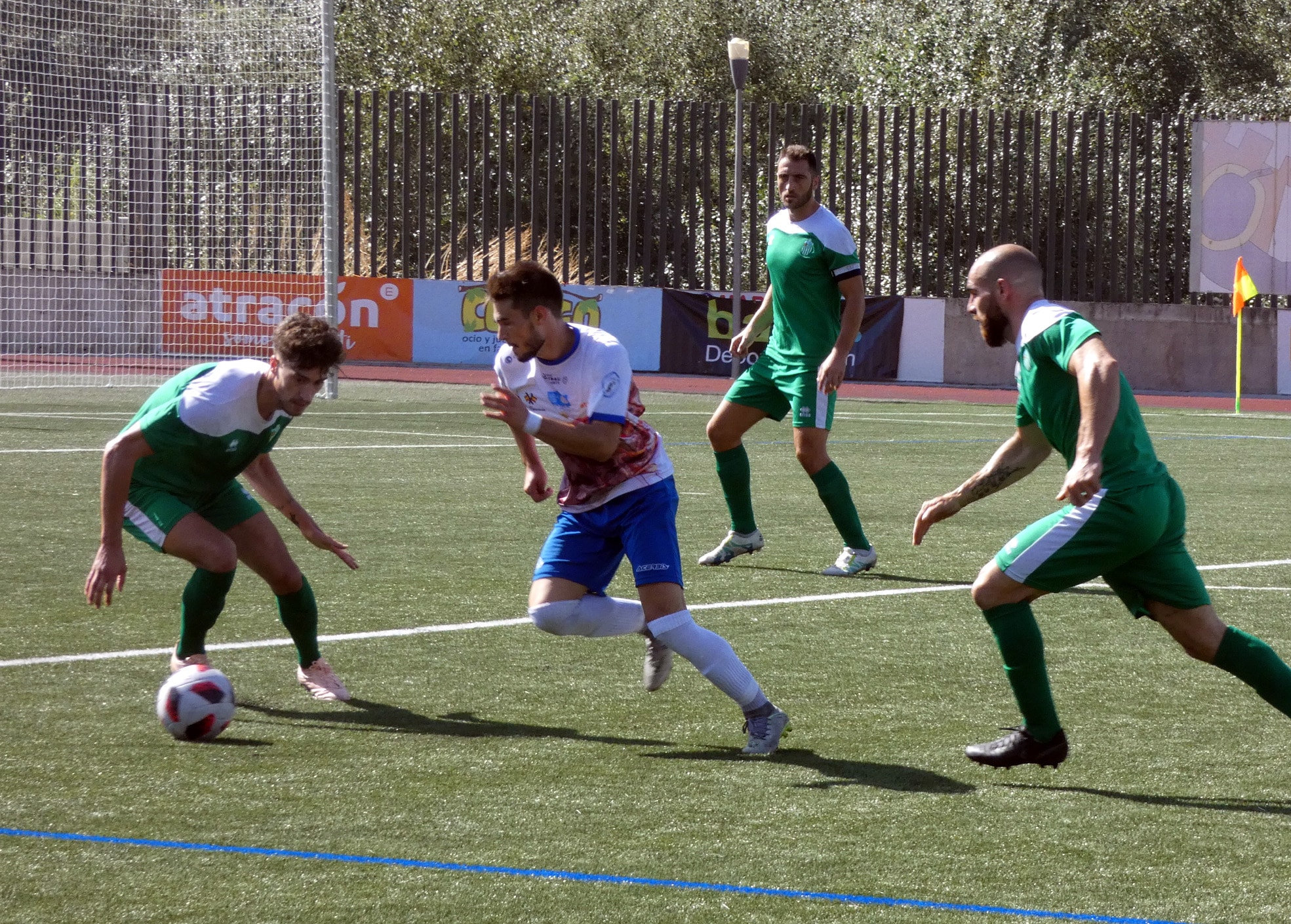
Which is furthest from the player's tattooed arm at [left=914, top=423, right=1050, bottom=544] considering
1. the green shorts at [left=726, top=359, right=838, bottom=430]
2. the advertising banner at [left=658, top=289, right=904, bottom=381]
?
the advertising banner at [left=658, top=289, right=904, bottom=381]

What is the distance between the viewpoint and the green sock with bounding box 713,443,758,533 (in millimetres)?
8570

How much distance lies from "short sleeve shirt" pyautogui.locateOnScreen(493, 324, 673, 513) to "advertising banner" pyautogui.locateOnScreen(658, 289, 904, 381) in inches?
813

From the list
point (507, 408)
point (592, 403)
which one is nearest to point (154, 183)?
point (592, 403)

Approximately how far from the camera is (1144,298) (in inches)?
1048

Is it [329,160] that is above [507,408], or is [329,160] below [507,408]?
above

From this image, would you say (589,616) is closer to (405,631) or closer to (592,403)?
(592,403)

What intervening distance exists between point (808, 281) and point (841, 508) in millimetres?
1153

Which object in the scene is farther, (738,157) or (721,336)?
(721,336)

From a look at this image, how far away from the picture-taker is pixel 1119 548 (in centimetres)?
443

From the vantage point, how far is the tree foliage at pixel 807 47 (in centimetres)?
3750

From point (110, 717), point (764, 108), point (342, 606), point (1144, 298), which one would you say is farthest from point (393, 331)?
point (110, 717)

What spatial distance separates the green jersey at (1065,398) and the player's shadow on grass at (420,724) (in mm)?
1468

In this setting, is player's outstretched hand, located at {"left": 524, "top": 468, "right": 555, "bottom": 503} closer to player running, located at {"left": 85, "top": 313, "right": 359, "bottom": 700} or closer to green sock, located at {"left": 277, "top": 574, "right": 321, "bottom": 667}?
player running, located at {"left": 85, "top": 313, "right": 359, "bottom": 700}

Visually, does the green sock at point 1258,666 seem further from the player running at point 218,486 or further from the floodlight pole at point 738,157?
the floodlight pole at point 738,157
